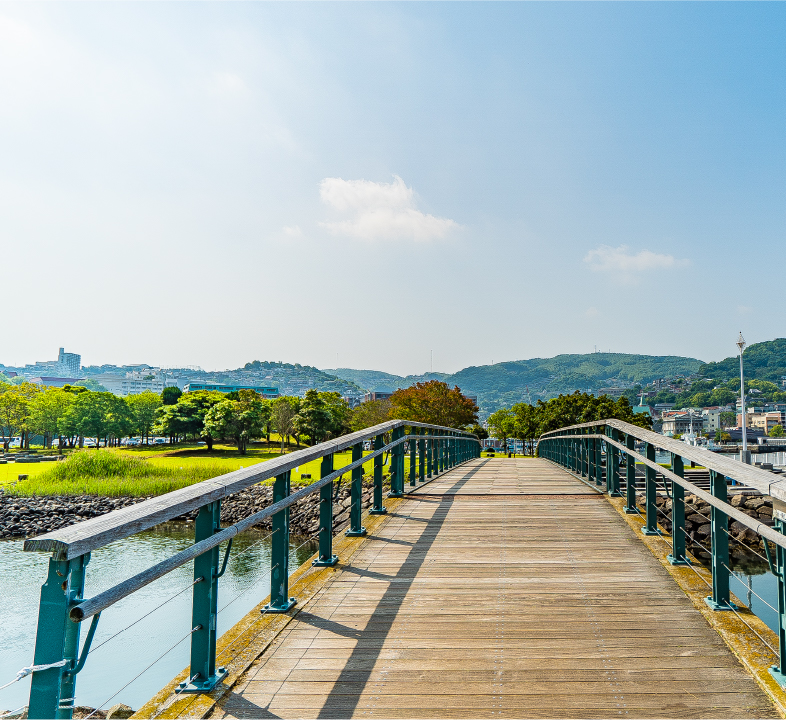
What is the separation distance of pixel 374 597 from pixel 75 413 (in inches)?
2426

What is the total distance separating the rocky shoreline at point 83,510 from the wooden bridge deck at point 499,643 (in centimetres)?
1814

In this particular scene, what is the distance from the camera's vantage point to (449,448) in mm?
13703

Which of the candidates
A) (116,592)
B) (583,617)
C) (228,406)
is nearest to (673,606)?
(583,617)

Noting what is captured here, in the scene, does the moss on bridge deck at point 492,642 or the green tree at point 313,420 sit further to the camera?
the green tree at point 313,420

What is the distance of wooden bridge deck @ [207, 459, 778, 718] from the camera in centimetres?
233

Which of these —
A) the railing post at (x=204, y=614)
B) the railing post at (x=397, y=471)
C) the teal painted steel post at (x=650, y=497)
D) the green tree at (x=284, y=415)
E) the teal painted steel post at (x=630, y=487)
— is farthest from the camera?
the green tree at (x=284, y=415)

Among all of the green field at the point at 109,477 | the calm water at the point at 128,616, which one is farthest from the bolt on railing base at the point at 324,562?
the green field at the point at 109,477

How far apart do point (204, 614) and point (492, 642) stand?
146cm

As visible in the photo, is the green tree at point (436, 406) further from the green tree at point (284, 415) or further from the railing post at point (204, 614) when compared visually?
the railing post at point (204, 614)

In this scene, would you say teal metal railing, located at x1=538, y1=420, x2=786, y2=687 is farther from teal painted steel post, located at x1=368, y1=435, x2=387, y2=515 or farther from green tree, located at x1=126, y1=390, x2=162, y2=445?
green tree, located at x1=126, y1=390, x2=162, y2=445

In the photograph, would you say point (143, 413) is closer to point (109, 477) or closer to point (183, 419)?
point (183, 419)

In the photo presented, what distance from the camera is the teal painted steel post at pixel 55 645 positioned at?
1412 millimetres

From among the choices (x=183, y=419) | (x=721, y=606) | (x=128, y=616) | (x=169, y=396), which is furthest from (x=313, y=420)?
(x=721, y=606)

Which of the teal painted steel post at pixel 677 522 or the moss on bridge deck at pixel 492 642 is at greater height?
the teal painted steel post at pixel 677 522
